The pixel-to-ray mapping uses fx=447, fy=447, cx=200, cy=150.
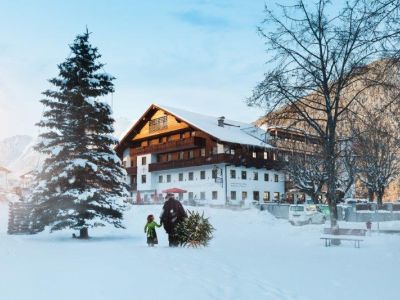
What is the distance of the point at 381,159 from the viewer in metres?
46.4

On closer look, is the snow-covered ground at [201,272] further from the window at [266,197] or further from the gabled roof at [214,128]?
Answer: the window at [266,197]

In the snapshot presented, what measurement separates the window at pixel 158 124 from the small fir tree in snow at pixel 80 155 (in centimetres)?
3776

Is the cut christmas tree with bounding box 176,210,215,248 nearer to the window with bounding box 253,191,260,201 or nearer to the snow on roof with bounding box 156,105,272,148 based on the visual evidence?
the snow on roof with bounding box 156,105,272,148

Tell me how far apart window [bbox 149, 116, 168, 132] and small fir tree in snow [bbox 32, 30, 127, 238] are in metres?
37.8

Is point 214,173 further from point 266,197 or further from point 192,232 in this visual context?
point 192,232

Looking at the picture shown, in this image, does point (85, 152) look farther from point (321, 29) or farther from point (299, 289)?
point (299, 289)

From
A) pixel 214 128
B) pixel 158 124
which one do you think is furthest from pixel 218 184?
pixel 158 124

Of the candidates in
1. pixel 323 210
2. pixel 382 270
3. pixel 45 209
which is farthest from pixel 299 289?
pixel 323 210

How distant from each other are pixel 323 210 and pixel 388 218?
5.38 meters

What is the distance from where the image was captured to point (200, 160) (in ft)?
178

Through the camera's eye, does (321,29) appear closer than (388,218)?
Yes

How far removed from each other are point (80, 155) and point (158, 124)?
40145 mm

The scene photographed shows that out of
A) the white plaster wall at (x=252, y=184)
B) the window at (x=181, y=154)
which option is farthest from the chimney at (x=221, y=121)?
the white plaster wall at (x=252, y=184)

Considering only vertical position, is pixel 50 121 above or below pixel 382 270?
above
